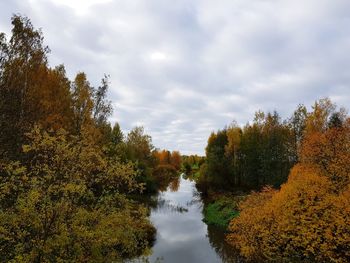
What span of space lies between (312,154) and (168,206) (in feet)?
95.2

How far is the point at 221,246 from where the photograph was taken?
3328cm

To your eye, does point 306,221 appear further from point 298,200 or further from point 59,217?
point 59,217

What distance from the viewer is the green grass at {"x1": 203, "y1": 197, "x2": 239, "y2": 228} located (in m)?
41.7

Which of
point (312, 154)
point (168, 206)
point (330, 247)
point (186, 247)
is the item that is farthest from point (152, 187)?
point (330, 247)

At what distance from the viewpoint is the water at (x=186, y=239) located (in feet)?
97.6

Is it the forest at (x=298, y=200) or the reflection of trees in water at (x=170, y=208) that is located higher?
the forest at (x=298, y=200)

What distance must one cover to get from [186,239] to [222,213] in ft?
31.9

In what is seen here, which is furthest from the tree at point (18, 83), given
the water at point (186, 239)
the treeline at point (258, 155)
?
the treeline at point (258, 155)

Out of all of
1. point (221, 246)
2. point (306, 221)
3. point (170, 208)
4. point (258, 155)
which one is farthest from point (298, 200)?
point (258, 155)

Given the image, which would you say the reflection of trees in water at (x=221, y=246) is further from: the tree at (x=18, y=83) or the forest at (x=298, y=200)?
the tree at (x=18, y=83)

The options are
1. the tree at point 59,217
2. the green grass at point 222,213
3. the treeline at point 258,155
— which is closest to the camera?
the tree at point 59,217

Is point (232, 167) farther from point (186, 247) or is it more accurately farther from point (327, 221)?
point (327, 221)

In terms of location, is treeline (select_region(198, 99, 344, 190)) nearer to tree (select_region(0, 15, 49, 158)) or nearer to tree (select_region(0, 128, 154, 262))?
tree (select_region(0, 15, 49, 158))

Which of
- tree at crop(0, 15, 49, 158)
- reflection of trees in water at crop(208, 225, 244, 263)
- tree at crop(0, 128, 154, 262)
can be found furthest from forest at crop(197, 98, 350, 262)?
tree at crop(0, 15, 49, 158)
